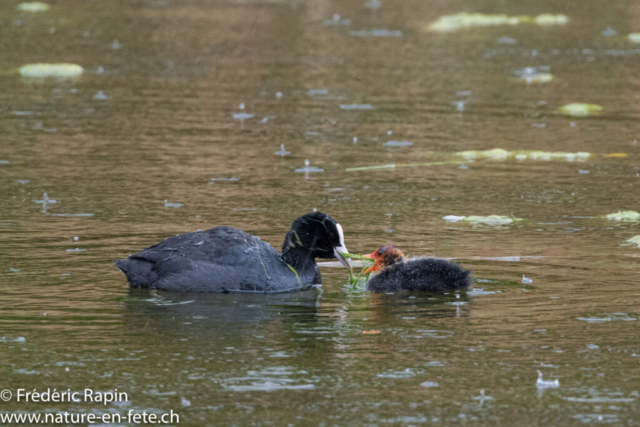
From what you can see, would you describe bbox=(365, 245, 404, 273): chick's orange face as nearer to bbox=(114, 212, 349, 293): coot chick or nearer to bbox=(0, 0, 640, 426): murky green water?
bbox=(114, 212, 349, 293): coot chick

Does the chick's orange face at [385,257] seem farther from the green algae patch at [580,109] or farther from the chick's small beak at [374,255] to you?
the green algae patch at [580,109]

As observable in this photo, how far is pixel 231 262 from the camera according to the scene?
395 inches

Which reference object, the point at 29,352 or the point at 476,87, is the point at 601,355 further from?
the point at 476,87

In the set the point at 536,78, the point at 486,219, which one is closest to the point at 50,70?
the point at 536,78

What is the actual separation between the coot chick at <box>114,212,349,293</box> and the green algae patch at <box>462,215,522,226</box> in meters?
2.97

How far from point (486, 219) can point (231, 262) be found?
158 inches

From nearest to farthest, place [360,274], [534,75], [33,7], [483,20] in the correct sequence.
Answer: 1. [360,274]
2. [534,75]
3. [483,20]
4. [33,7]

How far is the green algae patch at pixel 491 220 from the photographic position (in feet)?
42.0

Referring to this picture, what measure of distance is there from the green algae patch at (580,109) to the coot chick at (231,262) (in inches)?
436

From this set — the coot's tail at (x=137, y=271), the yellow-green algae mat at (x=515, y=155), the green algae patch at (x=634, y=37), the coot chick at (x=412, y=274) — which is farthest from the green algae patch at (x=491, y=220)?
the green algae patch at (x=634, y=37)

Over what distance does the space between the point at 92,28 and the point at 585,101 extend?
48.2 ft

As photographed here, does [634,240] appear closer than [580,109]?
Yes

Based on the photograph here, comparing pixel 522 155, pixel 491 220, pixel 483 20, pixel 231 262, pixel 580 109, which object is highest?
pixel 483 20

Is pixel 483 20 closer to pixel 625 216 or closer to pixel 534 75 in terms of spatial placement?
pixel 534 75
